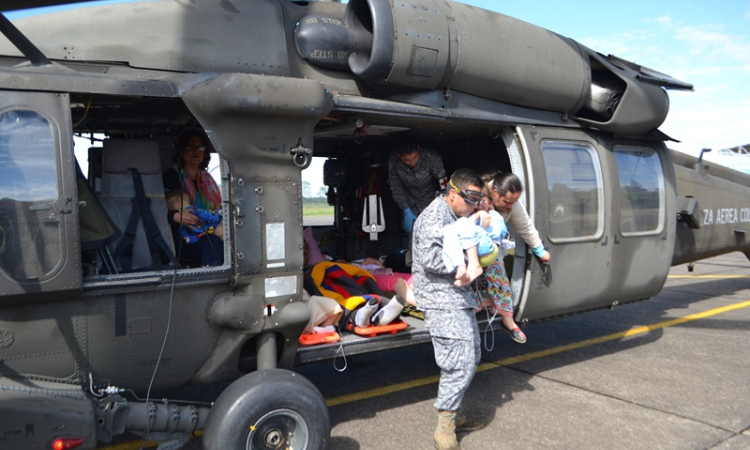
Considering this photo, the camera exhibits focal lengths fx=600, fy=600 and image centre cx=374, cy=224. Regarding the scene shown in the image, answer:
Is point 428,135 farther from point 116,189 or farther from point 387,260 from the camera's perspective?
point 116,189

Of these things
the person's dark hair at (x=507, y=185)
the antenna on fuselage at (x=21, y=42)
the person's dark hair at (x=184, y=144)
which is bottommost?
the person's dark hair at (x=507, y=185)

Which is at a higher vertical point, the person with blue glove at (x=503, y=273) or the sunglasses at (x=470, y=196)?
the sunglasses at (x=470, y=196)

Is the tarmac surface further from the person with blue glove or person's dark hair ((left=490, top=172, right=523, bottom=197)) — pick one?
person's dark hair ((left=490, top=172, right=523, bottom=197))

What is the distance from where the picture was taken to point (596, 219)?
19.1 ft

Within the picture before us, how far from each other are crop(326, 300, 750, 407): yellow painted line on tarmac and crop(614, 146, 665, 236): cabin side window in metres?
1.59

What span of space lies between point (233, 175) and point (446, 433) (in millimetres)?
2273

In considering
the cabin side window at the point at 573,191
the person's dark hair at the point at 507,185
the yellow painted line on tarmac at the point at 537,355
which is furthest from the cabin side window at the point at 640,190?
the person's dark hair at the point at 507,185

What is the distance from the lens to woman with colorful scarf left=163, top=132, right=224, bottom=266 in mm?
4512

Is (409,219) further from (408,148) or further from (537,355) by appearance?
(537,355)

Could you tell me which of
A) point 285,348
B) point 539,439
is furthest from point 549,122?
point 285,348

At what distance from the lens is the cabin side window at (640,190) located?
612 cm

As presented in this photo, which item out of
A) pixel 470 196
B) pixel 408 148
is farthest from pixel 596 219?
pixel 470 196

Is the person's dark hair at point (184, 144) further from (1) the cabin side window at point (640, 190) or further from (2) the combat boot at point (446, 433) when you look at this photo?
(1) the cabin side window at point (640, 190)

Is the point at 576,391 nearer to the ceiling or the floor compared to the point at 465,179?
nearer to the floor
